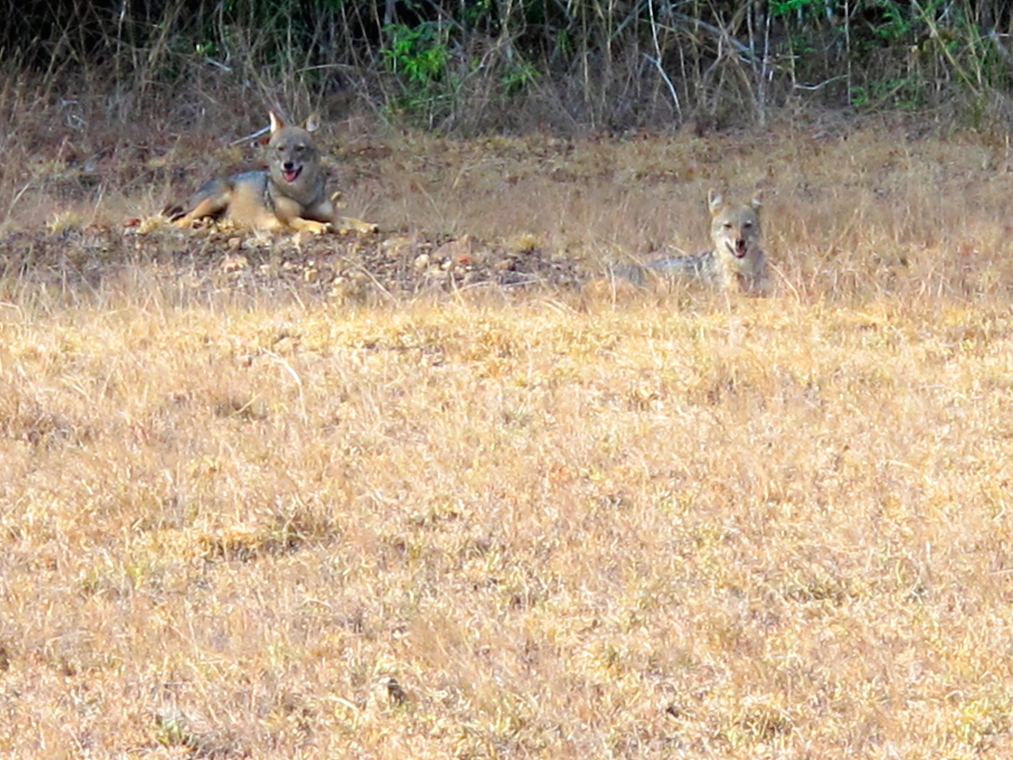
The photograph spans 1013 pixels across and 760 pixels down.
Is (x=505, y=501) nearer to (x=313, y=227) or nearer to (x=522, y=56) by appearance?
(x=313, y=227)

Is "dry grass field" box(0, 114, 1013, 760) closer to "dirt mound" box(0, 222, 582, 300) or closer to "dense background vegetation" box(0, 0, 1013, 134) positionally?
"dirt mound" box(0, 222, 582, 300)

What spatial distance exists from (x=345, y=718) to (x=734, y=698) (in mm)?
913

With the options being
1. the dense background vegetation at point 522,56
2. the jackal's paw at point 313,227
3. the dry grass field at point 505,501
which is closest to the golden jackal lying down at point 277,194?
the jackal's paw at point 313,227

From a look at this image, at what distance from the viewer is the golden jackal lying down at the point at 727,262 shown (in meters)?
8.98

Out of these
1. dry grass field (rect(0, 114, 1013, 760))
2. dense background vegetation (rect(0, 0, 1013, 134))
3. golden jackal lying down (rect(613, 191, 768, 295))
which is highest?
dense background vegetation (rect(0, 0, 1013, 134))

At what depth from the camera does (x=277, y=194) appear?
10953 mm

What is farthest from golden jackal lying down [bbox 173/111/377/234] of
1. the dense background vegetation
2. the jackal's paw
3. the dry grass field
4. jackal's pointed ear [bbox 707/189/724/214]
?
the dense background vegetation

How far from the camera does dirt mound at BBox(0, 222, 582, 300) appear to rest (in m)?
8.98

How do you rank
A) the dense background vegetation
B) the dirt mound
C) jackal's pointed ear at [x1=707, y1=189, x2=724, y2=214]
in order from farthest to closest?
1. the dense background vegetation
2. jackal's pointed ear at [x1=707, y1=189, x2=724, y2=214]
3. the dirt mound

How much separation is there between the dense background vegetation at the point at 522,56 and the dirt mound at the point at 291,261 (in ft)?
13.3

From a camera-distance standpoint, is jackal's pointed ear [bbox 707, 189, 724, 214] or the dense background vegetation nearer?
jackal's pointed ear [bbox 707, 189, 724, 214]

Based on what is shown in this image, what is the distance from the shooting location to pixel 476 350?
739 cm

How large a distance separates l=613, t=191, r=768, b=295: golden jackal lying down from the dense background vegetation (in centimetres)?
448

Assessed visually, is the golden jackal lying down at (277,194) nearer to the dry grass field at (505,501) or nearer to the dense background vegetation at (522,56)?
the dry grass field at (505,501)
